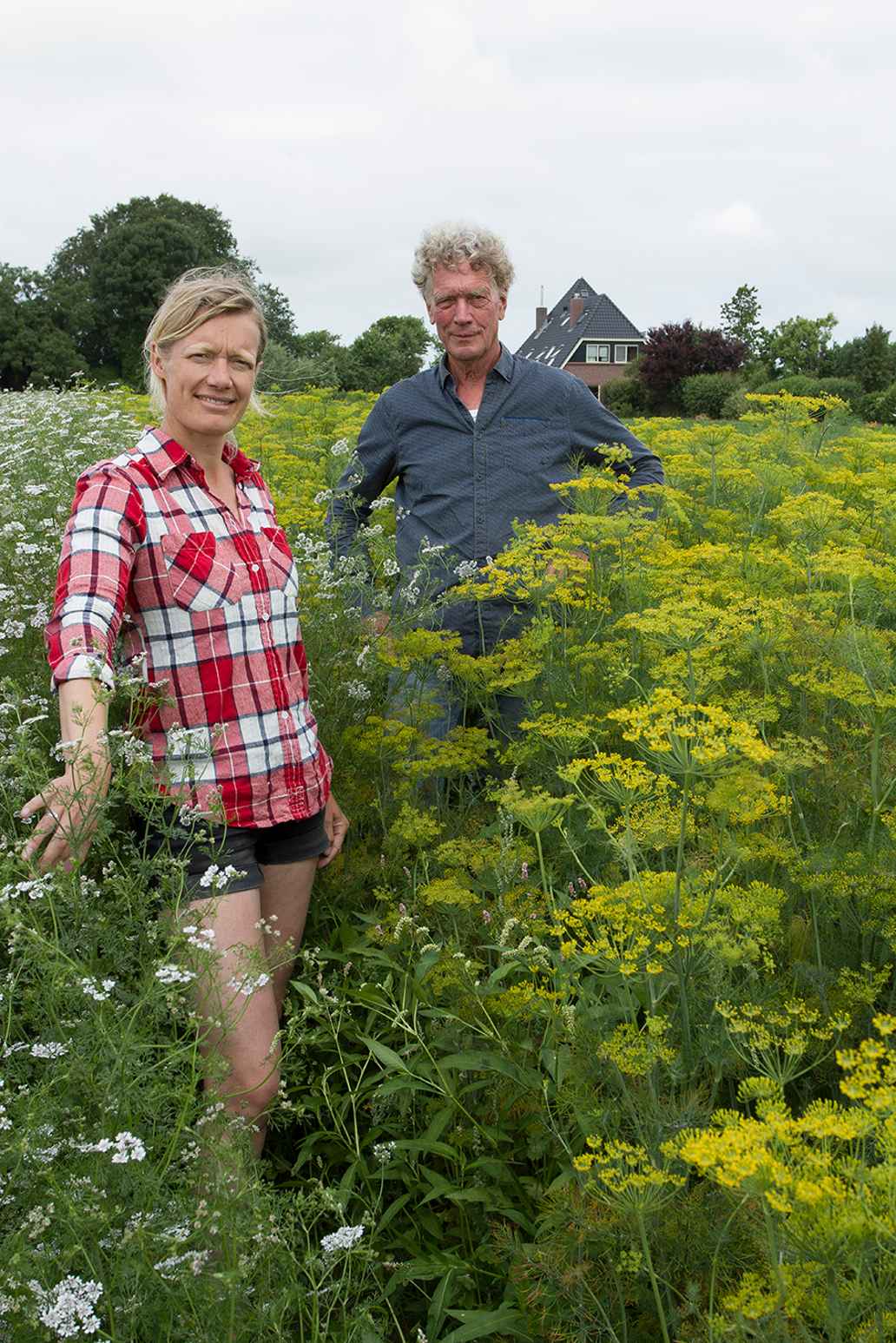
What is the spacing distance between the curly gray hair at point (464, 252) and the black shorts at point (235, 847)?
2.49 metres

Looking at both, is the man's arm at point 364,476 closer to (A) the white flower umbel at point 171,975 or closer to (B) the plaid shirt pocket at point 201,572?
(B) the plaid shirt pocket at point 201,572

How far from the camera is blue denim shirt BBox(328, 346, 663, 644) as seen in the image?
4.77m

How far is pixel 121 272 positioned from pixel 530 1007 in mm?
62182

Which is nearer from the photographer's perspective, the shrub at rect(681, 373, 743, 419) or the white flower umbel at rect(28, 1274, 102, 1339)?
the white flower umbel at rect(28, 1274, 102, 1339)

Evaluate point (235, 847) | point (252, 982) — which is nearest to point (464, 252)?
point (235, 847)

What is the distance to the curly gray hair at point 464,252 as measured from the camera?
15.1 feet

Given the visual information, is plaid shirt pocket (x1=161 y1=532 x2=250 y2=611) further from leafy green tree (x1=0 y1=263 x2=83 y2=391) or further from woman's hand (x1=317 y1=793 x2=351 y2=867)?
leafy green tree (x1=0 y1=263 x2=83 y2=391)

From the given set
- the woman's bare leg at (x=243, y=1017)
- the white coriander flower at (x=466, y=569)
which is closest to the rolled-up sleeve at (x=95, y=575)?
the woman's bare leg at (x=243, y=1017)

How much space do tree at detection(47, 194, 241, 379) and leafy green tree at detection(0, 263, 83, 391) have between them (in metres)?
2.12

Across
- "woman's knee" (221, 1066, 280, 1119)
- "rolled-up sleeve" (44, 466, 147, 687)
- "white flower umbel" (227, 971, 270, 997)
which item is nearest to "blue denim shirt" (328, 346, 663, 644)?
"rolled-up sleeve" (44, 466, 147, 687)

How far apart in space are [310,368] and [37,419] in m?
16.1

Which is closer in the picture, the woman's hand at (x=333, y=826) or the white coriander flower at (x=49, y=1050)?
the white coriander flower at (x=49, y=1050)

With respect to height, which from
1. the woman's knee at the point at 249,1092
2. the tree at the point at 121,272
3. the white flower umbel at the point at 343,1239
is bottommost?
the woman's knee at the point at 249,1092

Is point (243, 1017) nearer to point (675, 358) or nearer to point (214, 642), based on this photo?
point (214, 642)
